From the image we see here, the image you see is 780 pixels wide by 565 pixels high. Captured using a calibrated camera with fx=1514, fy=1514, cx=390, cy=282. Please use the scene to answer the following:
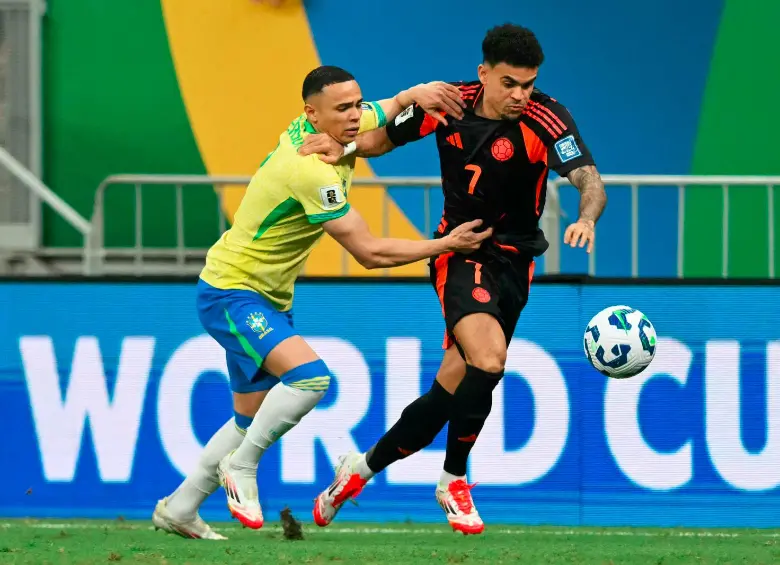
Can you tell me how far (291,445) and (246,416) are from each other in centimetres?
169

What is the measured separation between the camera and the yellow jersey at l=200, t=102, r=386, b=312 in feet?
23.5

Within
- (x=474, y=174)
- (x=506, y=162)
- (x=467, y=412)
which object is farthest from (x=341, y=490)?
(x=506, y=162)

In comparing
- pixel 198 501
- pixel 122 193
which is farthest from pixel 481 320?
pixel 122 193

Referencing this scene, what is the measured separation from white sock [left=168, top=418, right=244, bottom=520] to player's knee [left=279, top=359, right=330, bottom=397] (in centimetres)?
59

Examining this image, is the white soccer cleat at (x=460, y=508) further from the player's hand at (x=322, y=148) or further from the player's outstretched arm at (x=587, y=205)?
the player's hand at (x=322, y=148)

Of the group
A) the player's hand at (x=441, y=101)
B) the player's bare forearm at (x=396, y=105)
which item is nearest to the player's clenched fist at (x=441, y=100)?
the player's hand at (x=441, y=101)

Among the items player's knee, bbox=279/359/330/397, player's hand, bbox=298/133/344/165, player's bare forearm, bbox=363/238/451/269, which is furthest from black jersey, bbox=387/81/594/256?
player's knee, bbox=279/359/330/397

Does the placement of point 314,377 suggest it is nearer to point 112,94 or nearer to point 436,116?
point 436,116

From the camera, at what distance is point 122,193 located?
41.0 ft

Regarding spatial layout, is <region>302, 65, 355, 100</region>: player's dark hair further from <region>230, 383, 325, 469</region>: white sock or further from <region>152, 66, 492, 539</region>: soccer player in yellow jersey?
<region>230, 383, 325, 469</region>: white sock

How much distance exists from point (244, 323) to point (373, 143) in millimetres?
1242

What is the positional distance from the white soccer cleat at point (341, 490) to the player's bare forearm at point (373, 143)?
5.18 feet

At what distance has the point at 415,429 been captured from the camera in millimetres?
7770

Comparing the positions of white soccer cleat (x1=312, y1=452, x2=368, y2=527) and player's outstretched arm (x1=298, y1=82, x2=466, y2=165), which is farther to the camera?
white soccer cleat (x1=312, y1=452, x2=368, y2=527)
